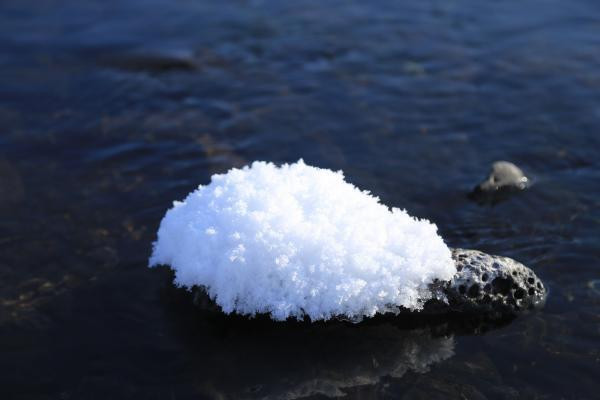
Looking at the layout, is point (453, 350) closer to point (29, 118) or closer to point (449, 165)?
point (449, 165)

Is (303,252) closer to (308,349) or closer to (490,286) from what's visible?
(308,349)

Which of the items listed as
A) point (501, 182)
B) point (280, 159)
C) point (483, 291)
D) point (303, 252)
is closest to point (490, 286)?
point (483, 291)

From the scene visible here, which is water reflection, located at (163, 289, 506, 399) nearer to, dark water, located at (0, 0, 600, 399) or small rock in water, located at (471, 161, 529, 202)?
dark water, located at (0, 0, 600, 399)

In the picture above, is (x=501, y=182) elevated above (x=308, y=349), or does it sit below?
above

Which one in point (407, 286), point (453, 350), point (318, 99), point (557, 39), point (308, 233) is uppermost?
point (557, 39)

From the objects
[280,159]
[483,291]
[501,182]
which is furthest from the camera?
[280,159]

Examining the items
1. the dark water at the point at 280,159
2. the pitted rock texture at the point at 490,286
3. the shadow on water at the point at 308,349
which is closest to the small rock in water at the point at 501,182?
the dark water at the point at 280,159

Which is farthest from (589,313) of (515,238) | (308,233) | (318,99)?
(318,99)
